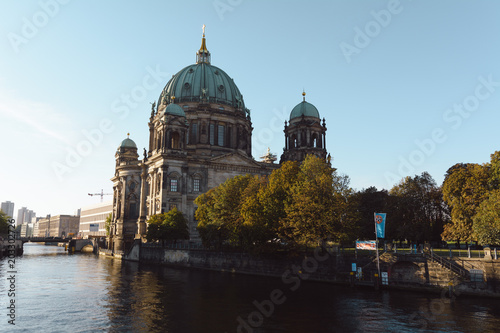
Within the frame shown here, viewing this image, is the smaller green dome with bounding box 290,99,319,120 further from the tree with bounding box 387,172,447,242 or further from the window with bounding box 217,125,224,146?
the tree with bounding box 387,172,447,242

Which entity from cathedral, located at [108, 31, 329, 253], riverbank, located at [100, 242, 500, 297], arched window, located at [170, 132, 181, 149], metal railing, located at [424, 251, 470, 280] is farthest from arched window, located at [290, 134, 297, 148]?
metal railing, located at [424, 251, 470, 280]

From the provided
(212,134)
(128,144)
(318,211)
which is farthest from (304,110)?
(318,211)

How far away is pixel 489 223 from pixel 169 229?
2000 inches

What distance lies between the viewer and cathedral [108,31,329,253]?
3460 inches

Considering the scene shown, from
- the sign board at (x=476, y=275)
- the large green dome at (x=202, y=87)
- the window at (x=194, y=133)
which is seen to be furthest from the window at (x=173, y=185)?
the sign board at (x=476, y=275)

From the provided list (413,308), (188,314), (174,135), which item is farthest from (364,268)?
(174,135)

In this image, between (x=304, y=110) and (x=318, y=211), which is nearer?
(x=318, y=211)

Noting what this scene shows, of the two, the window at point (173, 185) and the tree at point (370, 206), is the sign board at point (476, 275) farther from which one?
the window at point (173, 185)

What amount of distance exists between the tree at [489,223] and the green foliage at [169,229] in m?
48.5

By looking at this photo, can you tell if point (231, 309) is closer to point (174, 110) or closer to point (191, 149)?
point (174, 110)

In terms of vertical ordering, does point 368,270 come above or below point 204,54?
below

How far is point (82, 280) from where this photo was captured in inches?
1984

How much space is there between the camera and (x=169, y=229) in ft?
242

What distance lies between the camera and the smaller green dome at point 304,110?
99.1m
